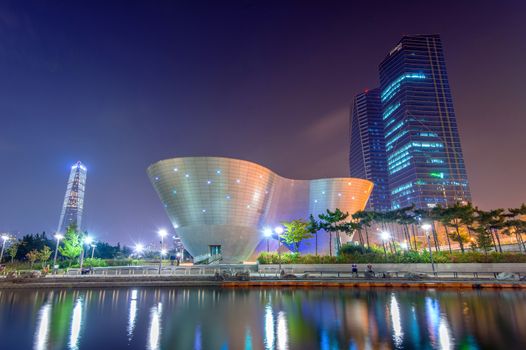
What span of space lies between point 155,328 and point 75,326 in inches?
180

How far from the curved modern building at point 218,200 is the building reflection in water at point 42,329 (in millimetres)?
41288

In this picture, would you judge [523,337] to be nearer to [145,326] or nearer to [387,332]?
[387,332]

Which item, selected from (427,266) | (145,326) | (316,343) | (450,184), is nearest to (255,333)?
(316,343)

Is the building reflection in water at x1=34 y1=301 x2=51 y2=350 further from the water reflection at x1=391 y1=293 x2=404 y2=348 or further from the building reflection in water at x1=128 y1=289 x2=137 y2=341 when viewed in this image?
the water reflection at x1=391 y1=293 x2=404 y2=348

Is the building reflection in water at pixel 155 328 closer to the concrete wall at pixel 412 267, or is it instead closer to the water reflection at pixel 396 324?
the water reflection at pixel 396 324

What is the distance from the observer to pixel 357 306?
67.7ft

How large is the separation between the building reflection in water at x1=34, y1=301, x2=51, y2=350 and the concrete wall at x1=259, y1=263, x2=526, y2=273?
28777 mm

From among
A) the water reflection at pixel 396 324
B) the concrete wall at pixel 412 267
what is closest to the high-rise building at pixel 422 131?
the concrete wall at pixel 412 267

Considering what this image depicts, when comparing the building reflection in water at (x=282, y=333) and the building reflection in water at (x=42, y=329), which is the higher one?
the building reflection in water at (x=42, y=329)

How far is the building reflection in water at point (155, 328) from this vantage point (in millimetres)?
12796

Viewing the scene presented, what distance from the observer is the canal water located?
1292cm

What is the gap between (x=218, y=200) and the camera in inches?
2518

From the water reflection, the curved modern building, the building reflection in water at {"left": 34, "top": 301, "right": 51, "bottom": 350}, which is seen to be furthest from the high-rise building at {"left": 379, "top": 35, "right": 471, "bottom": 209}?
the building reflection in water at {"left": 34, "top": 301, "right": 51, "bottom": 350}

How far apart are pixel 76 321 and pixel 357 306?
57.4 ft
